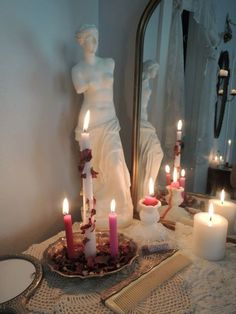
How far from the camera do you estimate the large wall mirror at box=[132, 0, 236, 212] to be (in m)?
0.84

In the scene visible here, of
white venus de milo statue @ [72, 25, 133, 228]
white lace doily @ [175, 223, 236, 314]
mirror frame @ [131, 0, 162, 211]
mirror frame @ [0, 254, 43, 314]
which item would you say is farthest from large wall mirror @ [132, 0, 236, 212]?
mirror frame @ [0, 254, 43, 314]

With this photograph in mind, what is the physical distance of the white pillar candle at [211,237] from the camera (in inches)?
29.1

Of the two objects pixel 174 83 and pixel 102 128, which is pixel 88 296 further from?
pixel 174 83

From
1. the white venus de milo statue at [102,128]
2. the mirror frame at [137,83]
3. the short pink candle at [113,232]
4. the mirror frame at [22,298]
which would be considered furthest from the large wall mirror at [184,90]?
the mirror frame at [22,298]

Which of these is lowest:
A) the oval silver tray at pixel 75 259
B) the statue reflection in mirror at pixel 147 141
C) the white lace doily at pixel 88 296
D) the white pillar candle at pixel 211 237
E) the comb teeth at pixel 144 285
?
the white lace doily at pixel 88 296

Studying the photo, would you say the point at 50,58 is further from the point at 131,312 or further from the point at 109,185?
the point at 131,312

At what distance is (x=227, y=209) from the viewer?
845 millimetres

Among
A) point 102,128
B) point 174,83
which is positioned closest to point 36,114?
point 102,128

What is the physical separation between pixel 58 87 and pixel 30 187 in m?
0.36

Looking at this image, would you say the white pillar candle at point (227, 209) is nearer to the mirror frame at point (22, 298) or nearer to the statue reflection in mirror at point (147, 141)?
the statue reflection in mirror at point (147, 141)

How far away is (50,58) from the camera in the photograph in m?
0.88

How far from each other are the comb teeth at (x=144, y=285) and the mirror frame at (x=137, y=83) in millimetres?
343

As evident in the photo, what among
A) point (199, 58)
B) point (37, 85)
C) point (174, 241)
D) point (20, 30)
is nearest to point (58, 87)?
point (37, 85)

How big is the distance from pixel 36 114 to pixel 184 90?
502 mm
